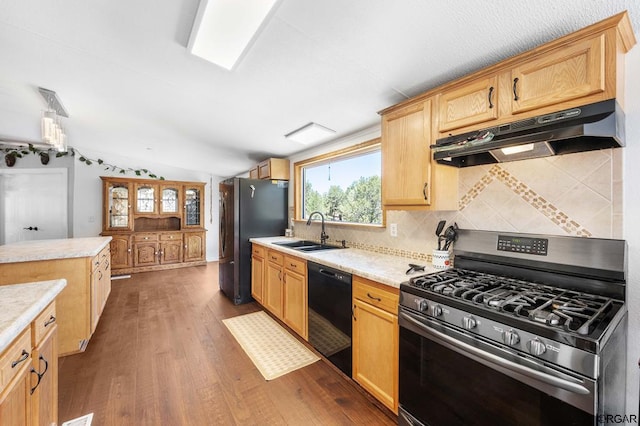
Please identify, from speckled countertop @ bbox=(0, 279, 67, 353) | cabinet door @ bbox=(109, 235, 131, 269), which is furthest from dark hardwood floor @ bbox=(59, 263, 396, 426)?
cabinet door @ bbox=(109, 235, 131, 269)

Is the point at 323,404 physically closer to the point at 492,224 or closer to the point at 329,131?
the point at 492,224

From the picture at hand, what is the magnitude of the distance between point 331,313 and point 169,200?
530 cm

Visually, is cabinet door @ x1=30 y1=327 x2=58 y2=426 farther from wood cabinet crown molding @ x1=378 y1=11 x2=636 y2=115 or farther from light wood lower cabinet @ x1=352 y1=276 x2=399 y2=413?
wood cabinet crown molding @ x1=378 y1=11 x2=636 y2=115

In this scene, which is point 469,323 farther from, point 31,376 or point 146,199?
point 146,199

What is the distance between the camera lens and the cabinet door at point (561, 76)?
110 centimetres

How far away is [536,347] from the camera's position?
0.96m

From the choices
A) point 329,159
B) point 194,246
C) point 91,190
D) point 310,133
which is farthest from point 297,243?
point 91,190

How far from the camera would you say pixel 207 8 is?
1339 mm

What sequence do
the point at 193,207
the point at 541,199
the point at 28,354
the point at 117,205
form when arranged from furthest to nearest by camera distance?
the point at 193,207, the point at 117,205, the point at 541,199, the point at 28,354

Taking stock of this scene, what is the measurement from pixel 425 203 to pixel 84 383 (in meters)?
2.84

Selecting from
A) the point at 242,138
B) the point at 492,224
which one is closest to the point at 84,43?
the point at 242,138

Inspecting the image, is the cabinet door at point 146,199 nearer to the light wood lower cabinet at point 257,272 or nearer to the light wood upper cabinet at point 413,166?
the light wood lower cabinet at point 257,272

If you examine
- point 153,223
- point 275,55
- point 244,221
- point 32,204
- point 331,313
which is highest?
point 275,55

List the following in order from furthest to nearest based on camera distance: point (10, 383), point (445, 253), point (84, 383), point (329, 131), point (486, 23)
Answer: point (329, 131), point (84, 383), point (445, 253), point (486, 23), point (10, 383)
